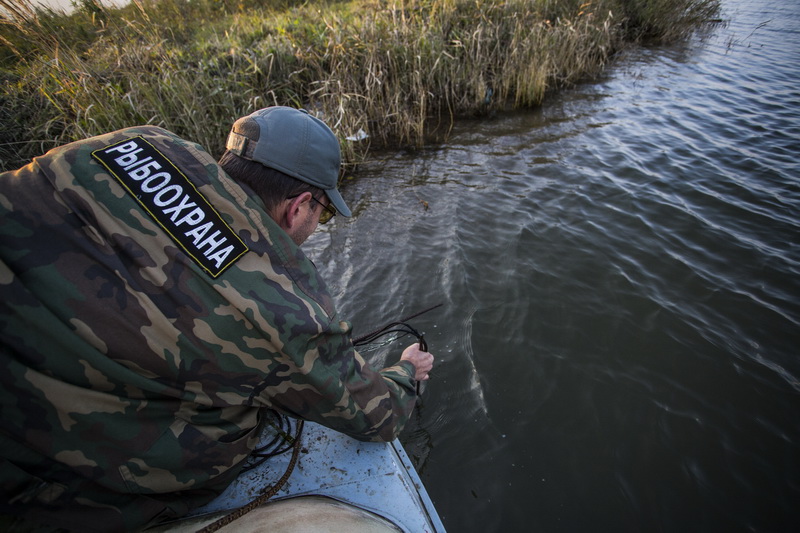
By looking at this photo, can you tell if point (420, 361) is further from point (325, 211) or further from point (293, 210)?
point (293, 210)

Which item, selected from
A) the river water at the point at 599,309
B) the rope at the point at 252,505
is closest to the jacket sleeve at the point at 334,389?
the rope at the point at 252,505

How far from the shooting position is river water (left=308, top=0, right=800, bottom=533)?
215cm

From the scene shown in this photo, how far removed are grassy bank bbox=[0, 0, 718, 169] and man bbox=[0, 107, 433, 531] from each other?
340 cm

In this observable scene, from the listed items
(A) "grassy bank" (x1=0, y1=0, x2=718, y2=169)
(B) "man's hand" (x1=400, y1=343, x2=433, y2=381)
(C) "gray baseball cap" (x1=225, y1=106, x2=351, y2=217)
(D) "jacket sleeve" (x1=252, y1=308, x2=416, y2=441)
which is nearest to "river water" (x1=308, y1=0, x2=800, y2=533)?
(B) "man's hand" (x1=400, y1=343, x2=433, y2=381)

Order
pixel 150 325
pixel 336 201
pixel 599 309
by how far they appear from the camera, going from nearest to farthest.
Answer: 1. pixel 150 325
2. pixel 336 201
3. pixel 599 309

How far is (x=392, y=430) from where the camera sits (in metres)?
1.58

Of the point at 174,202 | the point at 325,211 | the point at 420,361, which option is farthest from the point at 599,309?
the point at 174,202

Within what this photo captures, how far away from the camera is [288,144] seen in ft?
4.52

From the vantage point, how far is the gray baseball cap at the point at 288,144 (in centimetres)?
136

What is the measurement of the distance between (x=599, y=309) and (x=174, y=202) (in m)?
3.20

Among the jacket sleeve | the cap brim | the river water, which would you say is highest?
the cap brim

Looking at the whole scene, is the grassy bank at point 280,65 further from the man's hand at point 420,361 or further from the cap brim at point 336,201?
the man's hand at point 420,361

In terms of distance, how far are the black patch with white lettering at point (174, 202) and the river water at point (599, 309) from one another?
1855mm

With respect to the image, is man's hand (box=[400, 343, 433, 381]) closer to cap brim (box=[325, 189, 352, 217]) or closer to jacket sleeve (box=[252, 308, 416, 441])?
jacket sleeve (box=[252, 308, 416, 441])
